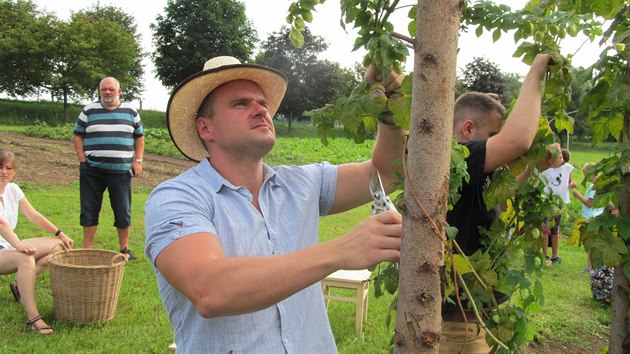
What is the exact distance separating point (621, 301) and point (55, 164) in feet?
45.5

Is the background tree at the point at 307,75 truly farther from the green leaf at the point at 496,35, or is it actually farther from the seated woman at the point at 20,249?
the green leaf at the point at 496,35

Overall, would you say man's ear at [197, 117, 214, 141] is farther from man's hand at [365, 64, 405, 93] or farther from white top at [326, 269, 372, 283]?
white top at [326, 269, 372, 283]

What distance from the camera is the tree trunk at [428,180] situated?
1262 millimetres

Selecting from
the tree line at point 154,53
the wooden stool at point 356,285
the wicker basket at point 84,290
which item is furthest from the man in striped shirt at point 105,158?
the tree line at point 154,53

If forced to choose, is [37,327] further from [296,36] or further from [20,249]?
[296,36]

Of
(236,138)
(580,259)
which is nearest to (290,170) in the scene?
(236,138)

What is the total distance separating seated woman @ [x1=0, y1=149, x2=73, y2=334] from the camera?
4.41m

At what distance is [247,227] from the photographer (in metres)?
1.93

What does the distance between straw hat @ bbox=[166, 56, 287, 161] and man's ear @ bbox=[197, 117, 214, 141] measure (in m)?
0.09

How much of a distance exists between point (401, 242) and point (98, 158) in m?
5.50

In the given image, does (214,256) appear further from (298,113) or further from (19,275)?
(298,113)

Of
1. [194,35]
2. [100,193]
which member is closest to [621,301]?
[100,193]

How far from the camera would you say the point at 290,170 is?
2338 millimetres

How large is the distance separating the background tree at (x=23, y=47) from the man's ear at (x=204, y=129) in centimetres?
3523
